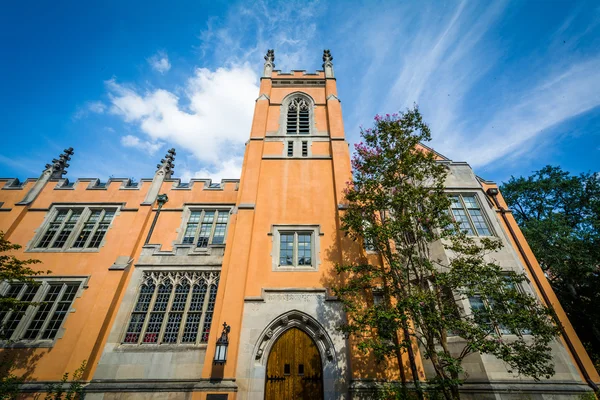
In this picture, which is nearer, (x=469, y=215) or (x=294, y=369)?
(x=294, y=369)

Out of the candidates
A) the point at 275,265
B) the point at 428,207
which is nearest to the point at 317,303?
the point at 275,265

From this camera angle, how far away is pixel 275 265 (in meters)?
10.3

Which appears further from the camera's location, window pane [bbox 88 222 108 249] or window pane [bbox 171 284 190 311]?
window pane [bbox 88 222 108 249]

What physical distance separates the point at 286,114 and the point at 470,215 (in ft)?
38.8

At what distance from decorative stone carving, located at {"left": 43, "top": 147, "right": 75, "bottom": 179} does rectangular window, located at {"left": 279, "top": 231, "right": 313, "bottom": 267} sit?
15300 mm

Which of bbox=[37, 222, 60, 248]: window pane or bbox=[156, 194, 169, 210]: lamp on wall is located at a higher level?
bbox=[156, 194, 169, 210]: lamp on wall

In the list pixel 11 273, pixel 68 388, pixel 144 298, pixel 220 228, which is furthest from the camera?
pixel 220 228

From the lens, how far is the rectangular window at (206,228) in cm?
1275

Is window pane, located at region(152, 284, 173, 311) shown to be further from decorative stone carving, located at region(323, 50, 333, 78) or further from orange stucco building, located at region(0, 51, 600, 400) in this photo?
decorative stone carving, located at region(323, 50, 333, 78)

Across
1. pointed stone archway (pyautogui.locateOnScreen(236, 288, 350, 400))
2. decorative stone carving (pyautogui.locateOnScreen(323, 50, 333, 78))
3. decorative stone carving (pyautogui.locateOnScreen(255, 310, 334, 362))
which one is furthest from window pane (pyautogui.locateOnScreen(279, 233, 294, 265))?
decorative stone carving (pyautogui.locateOnScreen(323, 50, 333, 78))

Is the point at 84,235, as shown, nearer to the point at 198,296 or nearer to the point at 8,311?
the point at 8,311

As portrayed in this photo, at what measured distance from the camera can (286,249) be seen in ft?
35.7

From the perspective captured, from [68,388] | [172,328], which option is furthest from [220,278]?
[68,388]

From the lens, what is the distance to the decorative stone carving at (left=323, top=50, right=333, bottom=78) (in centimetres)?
1792
